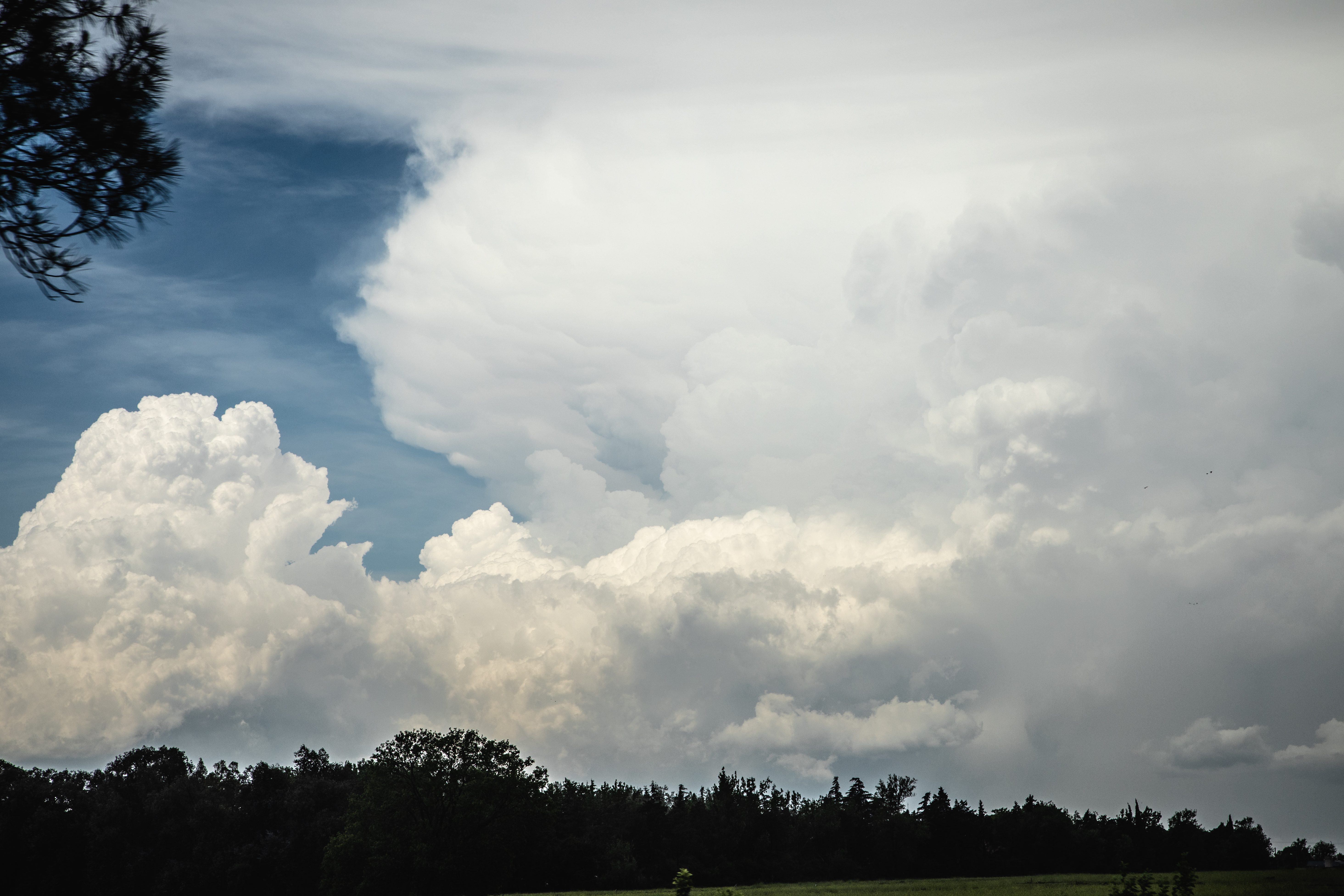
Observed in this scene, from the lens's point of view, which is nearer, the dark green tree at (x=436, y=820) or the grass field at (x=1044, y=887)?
the grass field at (x=1044, y=887)

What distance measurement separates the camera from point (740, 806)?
11919 centimetres

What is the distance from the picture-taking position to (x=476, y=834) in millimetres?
65125

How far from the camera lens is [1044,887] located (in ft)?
192

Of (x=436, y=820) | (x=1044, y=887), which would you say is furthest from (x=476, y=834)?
(x=1044, y=887)

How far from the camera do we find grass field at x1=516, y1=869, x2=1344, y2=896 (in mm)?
39625

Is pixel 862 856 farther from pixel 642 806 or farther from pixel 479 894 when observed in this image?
pixel 479 894

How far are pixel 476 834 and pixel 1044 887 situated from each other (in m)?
38.9

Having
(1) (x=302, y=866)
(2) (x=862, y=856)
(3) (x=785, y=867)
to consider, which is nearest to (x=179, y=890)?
(1) (x=302, y=866)

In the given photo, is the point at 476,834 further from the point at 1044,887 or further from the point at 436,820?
the point at 1044,887

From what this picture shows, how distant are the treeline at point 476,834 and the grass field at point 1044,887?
5.67 m

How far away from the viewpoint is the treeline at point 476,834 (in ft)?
215

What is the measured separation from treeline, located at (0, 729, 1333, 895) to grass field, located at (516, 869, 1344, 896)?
18.6ft

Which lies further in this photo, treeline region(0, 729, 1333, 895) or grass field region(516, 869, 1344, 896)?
treeline region(0, 729, 1333, 895)

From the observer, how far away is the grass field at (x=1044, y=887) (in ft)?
130
